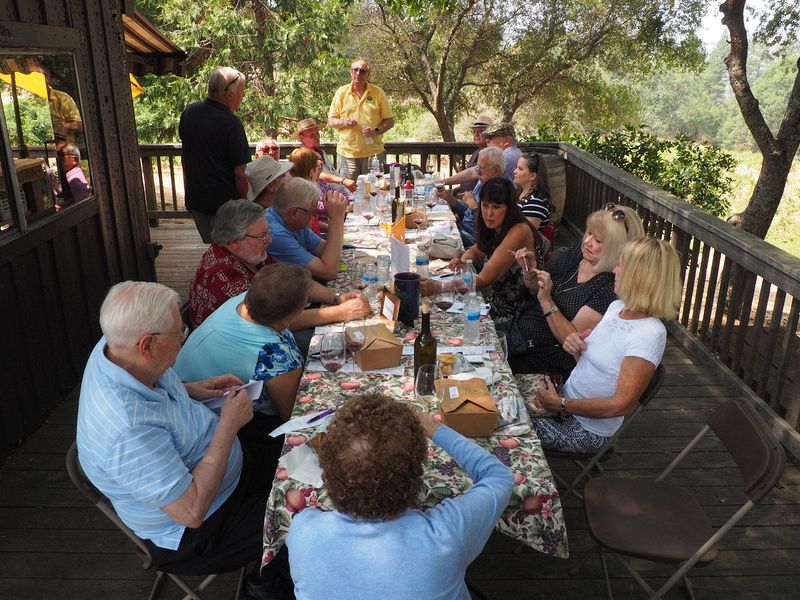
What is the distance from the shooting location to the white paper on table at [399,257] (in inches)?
120

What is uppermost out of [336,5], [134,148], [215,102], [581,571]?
[336,5]

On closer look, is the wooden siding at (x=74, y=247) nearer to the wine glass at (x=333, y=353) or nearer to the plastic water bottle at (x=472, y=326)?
the wine glass at (x=333, y=353)

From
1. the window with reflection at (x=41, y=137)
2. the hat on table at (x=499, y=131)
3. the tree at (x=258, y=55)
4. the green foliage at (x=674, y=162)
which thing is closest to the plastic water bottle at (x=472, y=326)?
the window with reflection at (x=41, y=137)

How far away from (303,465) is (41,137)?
9.95 feet

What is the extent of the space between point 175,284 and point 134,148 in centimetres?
133

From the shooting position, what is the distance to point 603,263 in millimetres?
3068

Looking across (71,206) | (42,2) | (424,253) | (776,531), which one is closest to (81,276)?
(71,206)

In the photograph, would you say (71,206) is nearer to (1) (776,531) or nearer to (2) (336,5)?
(1) (776,531)

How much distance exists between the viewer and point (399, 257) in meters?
3.07

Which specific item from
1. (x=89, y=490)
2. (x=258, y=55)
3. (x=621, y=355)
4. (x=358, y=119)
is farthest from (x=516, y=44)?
(x=89, y=490)

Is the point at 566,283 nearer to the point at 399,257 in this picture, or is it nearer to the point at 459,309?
the point at 459,309

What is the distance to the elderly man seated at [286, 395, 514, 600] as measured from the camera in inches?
52.5

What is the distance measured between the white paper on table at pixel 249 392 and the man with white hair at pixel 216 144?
2.67m

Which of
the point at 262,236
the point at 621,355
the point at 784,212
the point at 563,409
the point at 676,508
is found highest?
the point at 262,236
